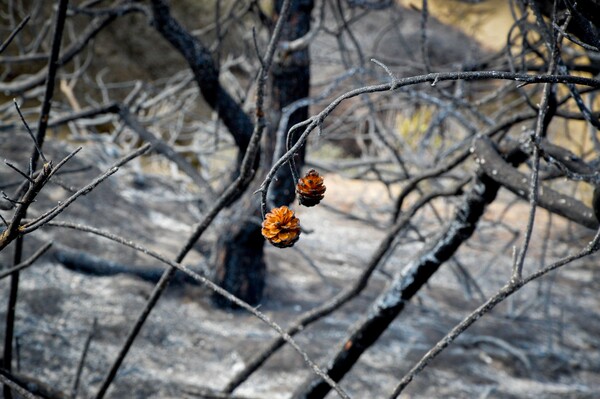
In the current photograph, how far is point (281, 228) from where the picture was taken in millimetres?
626

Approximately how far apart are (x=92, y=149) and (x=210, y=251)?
5.07ft

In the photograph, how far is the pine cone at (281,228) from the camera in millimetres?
623

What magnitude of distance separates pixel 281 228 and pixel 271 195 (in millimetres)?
1570

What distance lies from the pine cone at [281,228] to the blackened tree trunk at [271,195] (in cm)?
159

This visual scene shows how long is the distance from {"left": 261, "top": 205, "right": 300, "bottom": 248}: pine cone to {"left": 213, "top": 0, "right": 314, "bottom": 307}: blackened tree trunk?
5.20ft

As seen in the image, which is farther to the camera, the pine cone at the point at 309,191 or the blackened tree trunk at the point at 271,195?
the blackened tree trunk at the point at 271,195

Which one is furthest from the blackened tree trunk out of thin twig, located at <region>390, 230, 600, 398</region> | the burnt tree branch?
thin twig, located at <region>390, 230, 600, 398</region>

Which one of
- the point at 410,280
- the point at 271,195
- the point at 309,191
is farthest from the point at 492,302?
the point at 271,195

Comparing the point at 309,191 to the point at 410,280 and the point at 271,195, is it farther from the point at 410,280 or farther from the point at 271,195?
the point at 271,195

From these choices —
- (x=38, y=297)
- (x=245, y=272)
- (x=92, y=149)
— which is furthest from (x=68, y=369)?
(x=92, y=149)

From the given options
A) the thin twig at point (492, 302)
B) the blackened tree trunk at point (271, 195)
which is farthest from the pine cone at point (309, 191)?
the blackened tree trunk at point (271, 195)

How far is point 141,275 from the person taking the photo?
109 inches

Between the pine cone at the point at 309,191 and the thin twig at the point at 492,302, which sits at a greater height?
the pine cone at the point at 309,191

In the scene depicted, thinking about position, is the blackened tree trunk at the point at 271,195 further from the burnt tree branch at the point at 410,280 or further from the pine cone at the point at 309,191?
the pine cone at the point at 309,191
